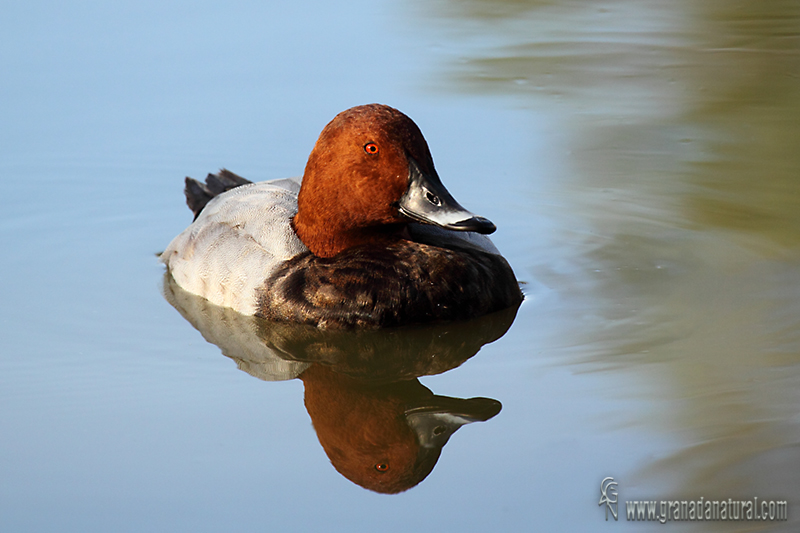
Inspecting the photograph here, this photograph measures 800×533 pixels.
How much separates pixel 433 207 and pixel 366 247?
489 mm

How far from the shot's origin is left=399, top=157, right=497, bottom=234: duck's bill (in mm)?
4926

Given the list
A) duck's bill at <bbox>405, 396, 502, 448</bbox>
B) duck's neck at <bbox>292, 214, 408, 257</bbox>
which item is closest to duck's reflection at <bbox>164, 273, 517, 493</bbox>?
duck's bill at <bbox>405, 396, 502, 448</bbox>

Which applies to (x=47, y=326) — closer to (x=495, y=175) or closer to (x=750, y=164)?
(x=495, y=175)

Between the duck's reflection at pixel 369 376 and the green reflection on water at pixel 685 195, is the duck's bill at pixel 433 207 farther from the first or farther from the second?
the green reflection on water at pixel 685 195

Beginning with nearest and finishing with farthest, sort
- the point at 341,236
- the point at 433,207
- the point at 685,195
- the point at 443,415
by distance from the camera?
1. the point at 443,415
2. the point at 433,207
3. the point at 341,236
4. the point at 685,195

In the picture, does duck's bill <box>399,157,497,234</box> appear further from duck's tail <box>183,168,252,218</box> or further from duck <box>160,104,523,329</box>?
duck's tail <box>183,168,252,218</box>

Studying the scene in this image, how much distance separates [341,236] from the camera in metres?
5.32

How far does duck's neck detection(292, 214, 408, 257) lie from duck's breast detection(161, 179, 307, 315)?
9 cm

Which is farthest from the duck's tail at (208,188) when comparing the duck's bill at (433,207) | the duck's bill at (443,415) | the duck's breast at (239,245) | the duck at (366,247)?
the duck's bill at (443,415)

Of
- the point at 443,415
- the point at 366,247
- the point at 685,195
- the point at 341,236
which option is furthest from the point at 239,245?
the point at 685,195

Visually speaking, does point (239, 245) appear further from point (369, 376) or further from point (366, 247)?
point (369, 376)

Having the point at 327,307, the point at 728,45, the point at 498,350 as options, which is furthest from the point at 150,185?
the point at 728,45

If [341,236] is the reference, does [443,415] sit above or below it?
below

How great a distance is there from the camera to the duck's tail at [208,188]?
6488mm
